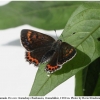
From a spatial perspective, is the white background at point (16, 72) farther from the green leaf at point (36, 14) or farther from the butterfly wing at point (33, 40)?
the butterfly wing at point (33, 40)

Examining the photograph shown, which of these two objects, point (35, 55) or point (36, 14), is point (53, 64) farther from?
point (36, 14)

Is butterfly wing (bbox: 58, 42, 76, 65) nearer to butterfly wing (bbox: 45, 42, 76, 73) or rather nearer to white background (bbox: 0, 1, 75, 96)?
butterfly wing (bbox: 45, 42, 76, 73)

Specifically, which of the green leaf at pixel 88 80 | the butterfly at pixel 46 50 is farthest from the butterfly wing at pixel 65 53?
the green leaf at pixel 88 80

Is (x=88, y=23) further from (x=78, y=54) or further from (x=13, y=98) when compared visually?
(x=13, y=98)

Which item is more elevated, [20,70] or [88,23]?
[88,23]

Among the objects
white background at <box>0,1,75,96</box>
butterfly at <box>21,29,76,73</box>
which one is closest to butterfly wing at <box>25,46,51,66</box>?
butterfly at <box>21,29,76,73</box>

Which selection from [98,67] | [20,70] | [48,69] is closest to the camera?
[48,69]

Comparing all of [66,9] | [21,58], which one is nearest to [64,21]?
[66,9]
